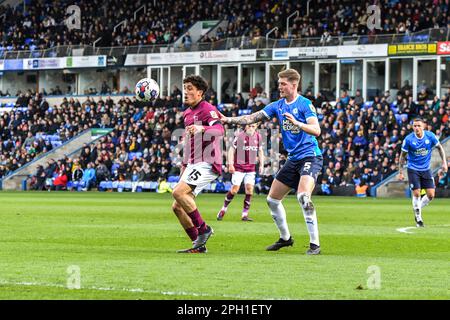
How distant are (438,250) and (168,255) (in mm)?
4772

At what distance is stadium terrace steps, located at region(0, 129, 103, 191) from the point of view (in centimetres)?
6259

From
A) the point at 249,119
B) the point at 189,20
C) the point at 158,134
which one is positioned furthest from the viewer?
the point at 189,20

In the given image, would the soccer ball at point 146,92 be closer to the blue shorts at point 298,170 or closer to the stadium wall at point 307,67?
the blue shorts at point 298,170

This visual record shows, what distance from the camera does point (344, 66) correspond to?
194 feet

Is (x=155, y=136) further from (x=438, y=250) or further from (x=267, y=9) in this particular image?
(x=438, y=250)

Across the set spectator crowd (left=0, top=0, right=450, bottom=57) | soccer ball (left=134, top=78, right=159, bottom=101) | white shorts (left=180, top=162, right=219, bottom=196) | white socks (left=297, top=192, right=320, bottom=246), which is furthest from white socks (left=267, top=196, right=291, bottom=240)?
spectator crowd (left=0, top=0, right=450, bottom=57)

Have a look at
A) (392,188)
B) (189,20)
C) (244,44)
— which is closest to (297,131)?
(392,188)

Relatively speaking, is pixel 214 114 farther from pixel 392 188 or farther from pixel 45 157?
pixel 45 157

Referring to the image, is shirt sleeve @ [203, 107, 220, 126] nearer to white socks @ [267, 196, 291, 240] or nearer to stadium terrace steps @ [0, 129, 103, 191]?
white socks @ [267, 196, 291, 240]

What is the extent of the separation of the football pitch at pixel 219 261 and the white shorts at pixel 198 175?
1.06m

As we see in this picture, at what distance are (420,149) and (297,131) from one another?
29.5ft

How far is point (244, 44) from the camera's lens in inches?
2436

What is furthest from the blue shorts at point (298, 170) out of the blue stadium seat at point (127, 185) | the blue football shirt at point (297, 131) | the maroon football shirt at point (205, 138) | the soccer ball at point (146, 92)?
the blue stadium seat at point (127, 185)
